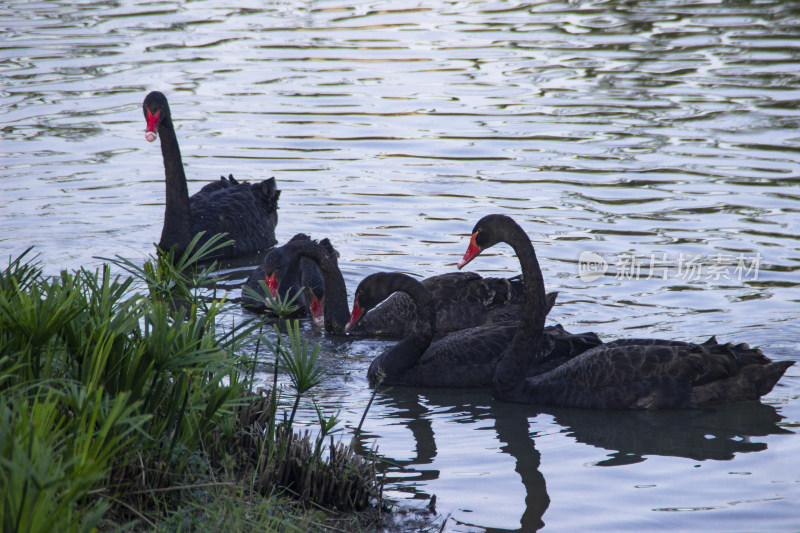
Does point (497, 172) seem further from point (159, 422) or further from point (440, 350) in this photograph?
point (159, 422)

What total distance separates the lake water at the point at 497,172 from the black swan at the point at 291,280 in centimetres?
37

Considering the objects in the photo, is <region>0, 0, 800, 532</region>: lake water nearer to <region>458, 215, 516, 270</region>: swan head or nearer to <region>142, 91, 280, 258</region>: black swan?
<region>142, 91, 280, 258</region>: black swan

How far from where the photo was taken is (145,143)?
13.1m

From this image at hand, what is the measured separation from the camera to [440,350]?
22.7 ft

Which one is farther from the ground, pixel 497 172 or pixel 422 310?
pixel 497 172

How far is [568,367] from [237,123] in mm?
8365

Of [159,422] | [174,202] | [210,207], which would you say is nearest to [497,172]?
[210,207]

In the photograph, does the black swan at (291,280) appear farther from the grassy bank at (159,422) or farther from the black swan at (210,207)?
the grassy bank at (159,422)

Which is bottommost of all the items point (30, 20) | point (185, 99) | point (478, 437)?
point (478, 437)

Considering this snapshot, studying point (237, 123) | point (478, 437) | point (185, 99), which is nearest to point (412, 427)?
point (478, 437)

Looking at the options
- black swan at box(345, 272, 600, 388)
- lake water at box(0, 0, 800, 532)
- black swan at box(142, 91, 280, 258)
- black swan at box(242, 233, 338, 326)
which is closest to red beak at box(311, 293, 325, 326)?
black swan at box(242, 233, 338, 326)

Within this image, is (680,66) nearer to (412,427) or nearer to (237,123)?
(237,123)

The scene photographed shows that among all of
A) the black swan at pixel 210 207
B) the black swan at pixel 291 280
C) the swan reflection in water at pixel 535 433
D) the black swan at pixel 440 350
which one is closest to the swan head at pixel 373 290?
the black swan at pixel 440 350

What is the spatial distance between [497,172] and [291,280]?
3.93 meters
